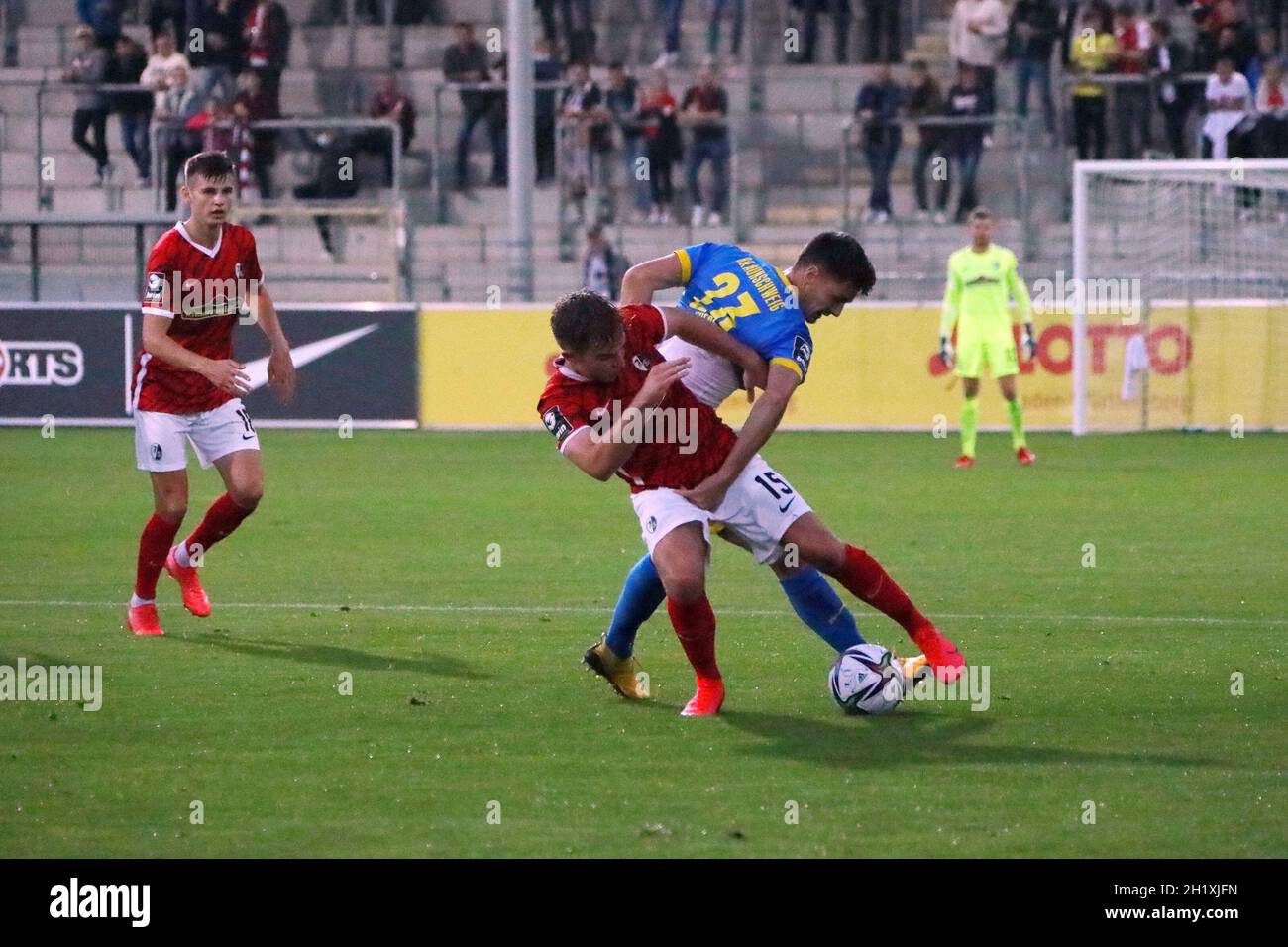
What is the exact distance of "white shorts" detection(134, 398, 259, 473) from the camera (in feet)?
29.5

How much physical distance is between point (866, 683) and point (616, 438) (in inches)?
49.1

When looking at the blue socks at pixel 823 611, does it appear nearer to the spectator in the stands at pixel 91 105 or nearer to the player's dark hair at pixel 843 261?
the player's dark hair at pixel 843 261

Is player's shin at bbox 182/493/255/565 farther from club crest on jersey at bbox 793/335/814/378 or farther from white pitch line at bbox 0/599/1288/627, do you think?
club crest on jersey at bbox 793/335/814/378

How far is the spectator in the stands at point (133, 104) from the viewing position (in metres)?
25.8

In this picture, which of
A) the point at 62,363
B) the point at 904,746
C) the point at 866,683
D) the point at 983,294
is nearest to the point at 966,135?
the point at 983,294

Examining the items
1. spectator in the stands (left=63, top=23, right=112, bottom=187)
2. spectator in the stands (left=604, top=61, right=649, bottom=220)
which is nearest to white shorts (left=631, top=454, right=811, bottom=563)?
spectator in the stands (left=604, top=61, right=649, bottom=220)

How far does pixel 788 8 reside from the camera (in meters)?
27.2

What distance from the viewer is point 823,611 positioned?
7348mm

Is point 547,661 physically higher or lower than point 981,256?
lower

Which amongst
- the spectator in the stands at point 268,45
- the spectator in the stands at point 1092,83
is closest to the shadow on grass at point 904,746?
the spectator in the stands at point 1092,83

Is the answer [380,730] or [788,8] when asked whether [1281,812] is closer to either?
[380,730]

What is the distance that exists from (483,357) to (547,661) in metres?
13.1
